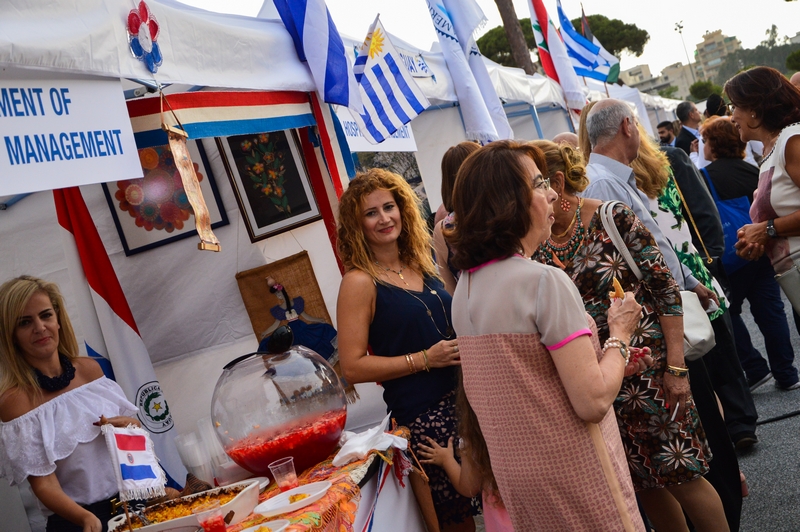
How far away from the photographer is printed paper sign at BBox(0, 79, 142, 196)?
188cm

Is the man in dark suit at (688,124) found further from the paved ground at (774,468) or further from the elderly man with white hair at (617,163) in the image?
the elderly man with white hair at (617,163)

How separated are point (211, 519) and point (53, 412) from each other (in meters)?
1.16

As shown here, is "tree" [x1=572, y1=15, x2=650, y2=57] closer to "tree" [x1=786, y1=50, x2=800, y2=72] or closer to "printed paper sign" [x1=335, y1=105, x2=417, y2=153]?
"tree" [x1=786, y1=50, x2=800, y2=72]

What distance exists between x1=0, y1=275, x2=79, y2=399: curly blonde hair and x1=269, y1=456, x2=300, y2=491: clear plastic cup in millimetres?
1139

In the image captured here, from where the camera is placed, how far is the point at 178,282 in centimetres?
414

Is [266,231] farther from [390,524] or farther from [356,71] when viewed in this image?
[390,524]

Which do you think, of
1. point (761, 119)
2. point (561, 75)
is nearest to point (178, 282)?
point (761, 119)

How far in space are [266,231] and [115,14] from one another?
2.01 meters

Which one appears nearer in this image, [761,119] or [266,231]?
[761,119]

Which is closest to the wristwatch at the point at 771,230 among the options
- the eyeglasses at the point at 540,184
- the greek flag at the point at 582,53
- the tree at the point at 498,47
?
the eyeglasses at the point at 540,184

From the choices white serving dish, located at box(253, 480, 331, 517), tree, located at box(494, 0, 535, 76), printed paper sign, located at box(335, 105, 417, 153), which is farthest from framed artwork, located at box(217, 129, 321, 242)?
tree, located at box(494, 0, 535, 76)

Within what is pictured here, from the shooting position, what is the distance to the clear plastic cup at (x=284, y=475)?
7.20 feet

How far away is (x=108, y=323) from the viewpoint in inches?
145

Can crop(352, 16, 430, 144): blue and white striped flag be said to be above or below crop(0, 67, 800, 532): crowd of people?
above
